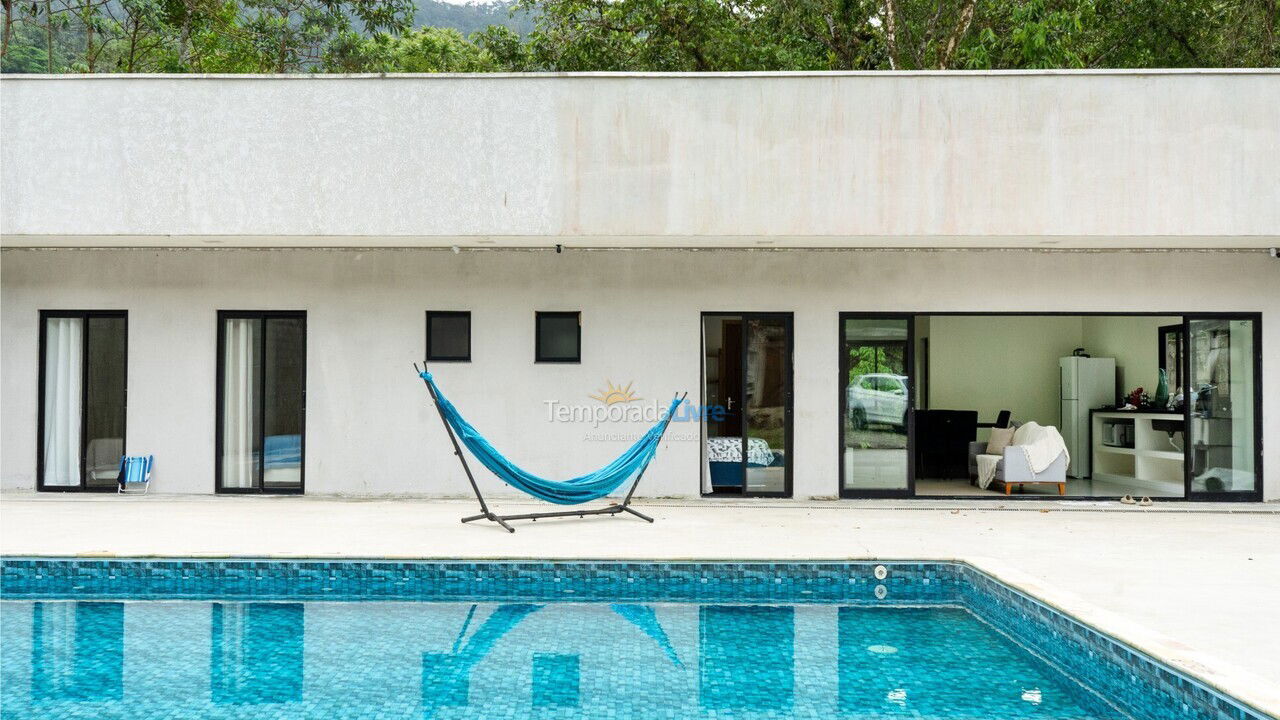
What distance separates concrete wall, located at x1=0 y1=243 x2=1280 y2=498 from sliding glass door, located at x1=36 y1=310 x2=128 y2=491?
124 mm

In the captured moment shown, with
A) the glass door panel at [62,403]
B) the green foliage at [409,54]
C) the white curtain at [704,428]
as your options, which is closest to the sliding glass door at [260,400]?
the glass door panel at [62,403]

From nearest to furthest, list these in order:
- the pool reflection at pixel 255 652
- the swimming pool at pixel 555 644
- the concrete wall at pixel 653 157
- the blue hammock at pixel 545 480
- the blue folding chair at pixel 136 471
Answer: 1. the swimming pool at pixel 555 644
2. the pool reflection at pixel 255 652
3. the blue hammock at pixel 545 480
4. the concrete wall at pixel 653 157
5. the blue folding chair at pixel 136 471

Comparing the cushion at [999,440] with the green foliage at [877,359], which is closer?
the green foliage at [877,359]

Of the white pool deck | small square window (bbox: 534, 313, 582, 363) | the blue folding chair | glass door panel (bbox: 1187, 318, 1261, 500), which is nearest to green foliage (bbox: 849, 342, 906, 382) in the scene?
the white pool deck

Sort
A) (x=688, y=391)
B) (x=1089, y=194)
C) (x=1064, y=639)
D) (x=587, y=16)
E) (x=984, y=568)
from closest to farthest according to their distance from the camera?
1. (x=1064, y=639)
2. (x=984, y=568)
3. (x=1089, y=194)
4. (x=688, y=391)
5. (x=587, y=16)

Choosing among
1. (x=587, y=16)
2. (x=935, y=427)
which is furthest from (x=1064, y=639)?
(x=587, y=16)

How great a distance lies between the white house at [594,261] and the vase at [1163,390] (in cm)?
187

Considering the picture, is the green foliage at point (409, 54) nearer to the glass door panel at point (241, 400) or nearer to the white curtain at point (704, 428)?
the glass door panel at point (241, 400)

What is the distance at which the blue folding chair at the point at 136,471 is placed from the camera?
9336 mm

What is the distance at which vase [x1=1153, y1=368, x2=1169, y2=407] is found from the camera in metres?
11.4

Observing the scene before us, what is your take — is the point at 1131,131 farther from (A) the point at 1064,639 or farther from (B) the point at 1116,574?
(A) the point at 1064,639

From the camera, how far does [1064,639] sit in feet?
14.9

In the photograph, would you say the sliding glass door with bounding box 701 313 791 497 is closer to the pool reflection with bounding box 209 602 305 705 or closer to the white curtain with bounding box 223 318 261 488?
the white curtain with bounding box 223 318 261 488

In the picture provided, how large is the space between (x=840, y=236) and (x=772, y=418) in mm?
1798
